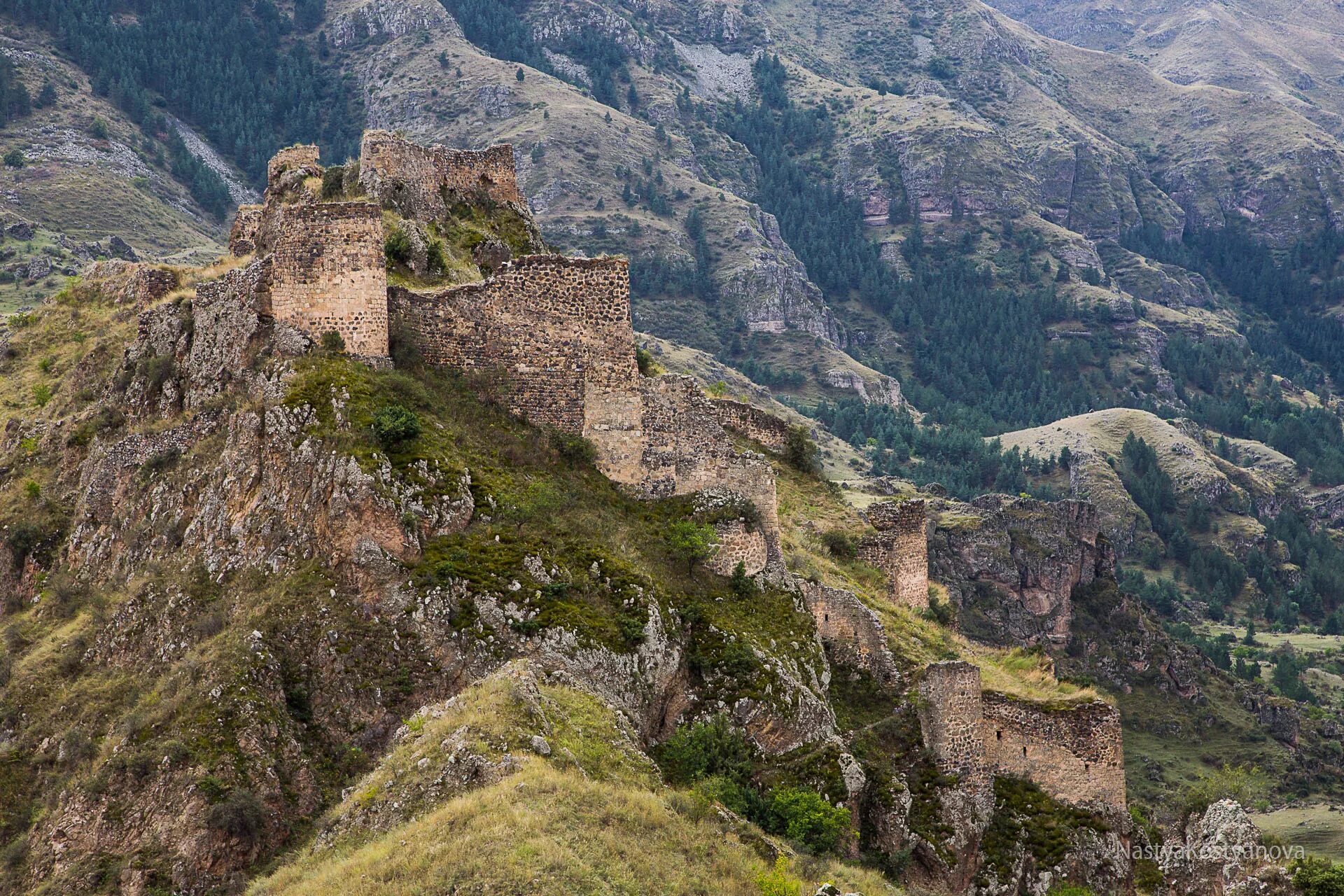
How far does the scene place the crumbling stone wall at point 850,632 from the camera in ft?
152

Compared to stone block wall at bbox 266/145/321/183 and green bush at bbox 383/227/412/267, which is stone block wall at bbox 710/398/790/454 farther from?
stone block wall at bbox 266/145/321/183

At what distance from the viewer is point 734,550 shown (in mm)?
44250

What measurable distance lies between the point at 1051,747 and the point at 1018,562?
12458cm

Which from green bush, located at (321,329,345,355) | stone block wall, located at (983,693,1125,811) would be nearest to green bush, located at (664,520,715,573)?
stone block wall, located at (983,693,1125,811)

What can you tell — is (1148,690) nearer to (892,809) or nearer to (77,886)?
(892,809)

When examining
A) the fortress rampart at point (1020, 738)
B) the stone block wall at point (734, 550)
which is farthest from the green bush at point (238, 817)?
the fortress rampart at point (1020, 738)

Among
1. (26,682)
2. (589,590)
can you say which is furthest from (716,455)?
(26,682)

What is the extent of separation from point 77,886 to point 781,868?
48.5ft

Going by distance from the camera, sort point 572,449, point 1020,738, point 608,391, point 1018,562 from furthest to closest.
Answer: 1. point 1018,562
2. point 1020,738
3. point 608,391
4. point 572,449

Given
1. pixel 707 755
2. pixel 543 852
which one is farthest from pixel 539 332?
pixel 543 852

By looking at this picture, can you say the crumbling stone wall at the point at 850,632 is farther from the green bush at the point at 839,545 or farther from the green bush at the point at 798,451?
the green bush at the point at 798,451

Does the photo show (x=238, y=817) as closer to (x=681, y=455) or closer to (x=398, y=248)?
(x=681, y=455)

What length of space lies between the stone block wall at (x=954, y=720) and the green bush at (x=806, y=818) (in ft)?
19.3

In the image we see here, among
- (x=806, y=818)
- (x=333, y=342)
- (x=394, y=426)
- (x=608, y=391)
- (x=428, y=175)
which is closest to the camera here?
(x=806, y=818)
